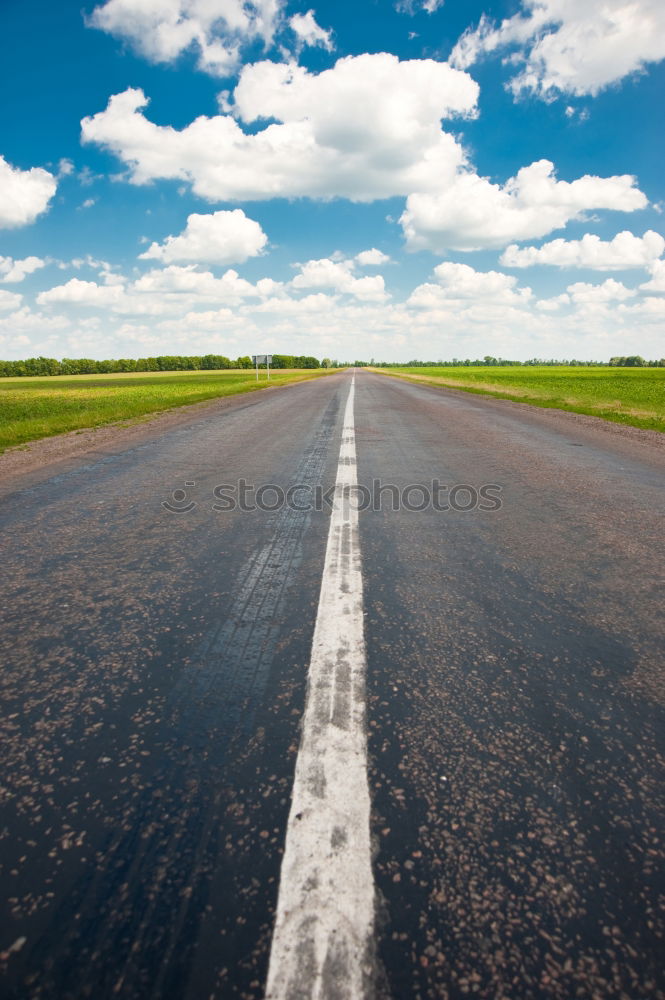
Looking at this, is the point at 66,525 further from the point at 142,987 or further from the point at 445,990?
the point at 445,990

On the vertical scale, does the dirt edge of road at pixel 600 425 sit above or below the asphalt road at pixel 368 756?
above

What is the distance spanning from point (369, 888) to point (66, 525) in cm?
414

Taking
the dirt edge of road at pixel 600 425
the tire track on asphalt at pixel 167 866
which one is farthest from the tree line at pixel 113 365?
the tire track on asphalt at pixel 167 866

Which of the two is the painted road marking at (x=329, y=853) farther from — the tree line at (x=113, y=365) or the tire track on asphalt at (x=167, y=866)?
the tree line at (x=113, y=365)

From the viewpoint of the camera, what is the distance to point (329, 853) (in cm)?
140

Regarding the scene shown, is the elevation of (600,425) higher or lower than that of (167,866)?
higher

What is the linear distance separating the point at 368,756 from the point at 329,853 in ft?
1.26

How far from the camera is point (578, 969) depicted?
114cm

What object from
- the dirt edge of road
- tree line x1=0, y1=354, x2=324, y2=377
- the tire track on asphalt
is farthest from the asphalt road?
tree line x1=0, y1=354, x2=324, y2=377

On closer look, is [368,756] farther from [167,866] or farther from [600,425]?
[600,425]

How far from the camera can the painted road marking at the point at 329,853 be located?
1.12 m

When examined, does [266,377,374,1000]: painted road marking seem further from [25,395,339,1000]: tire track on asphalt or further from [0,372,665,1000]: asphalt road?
[25,395,339,1000]: tire track on asphalt

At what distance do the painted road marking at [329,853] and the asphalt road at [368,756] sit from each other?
3cm

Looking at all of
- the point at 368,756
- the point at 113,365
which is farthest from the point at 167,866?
the point at 113,365
